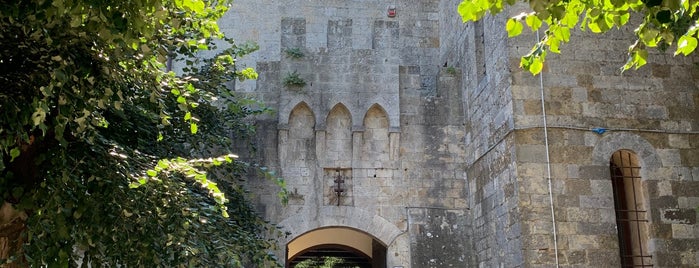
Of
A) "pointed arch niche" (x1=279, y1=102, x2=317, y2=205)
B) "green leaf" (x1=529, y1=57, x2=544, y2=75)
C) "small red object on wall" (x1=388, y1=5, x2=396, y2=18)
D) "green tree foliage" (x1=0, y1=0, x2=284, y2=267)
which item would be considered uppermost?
"small red object on wall" (x1=388, y1=5, x2=396, y2=18)

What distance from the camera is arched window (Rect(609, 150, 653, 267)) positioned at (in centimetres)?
760

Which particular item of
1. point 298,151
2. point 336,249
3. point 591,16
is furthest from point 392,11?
point 591,16

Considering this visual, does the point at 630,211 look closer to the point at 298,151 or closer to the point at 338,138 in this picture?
the point at 338,138

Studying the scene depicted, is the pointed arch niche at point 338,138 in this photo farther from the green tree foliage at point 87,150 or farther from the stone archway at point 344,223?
the green tree foliage at point 87,150

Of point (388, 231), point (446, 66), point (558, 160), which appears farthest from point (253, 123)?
point (558, 160)

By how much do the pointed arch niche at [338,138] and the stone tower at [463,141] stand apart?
2cm

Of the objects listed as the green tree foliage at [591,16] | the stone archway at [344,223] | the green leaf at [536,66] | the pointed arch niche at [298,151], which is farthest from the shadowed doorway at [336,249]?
the green tree foliage at [591,16]

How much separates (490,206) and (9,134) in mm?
5942

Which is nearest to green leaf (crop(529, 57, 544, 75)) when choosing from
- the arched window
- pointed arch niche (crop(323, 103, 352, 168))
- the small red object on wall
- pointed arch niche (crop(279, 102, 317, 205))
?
the arched window

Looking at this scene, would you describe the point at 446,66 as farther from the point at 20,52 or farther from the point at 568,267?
the point at 20,52

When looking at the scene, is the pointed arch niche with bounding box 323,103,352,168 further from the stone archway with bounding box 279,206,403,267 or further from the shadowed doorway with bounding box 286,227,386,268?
the shadowed doorway with bounding box 286,227,386,268

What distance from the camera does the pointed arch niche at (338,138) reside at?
9.36 metres

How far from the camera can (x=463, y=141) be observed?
9.50 meters

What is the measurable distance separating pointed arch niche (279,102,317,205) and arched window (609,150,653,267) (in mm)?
3760
